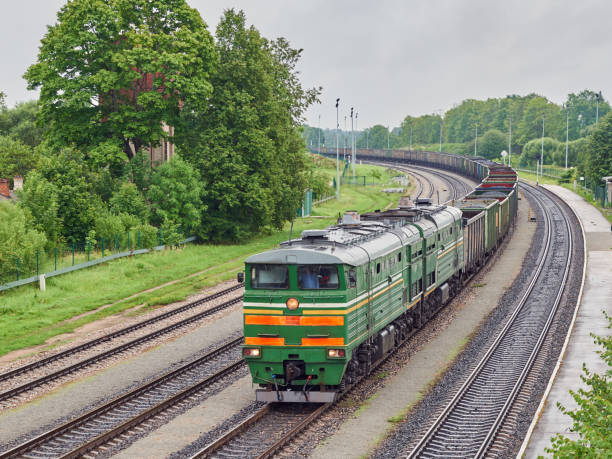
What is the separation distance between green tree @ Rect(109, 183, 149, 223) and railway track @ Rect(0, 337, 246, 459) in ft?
75.9

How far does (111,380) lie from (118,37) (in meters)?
31.5

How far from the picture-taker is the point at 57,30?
160 ft

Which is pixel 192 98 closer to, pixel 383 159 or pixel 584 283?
pixel 584 283

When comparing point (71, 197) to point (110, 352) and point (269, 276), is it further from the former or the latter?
point (269, 276)

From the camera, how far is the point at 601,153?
280 ft

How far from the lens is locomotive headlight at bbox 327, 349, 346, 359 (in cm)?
1967

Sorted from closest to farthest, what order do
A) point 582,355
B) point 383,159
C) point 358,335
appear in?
point 358,335, point 582,355, point 383,159

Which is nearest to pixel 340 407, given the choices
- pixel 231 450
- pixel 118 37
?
pixel 231 450

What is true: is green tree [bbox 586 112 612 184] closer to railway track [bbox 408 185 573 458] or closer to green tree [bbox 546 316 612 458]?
railway track [bbox 408 185 573 458]

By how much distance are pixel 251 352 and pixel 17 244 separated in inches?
826

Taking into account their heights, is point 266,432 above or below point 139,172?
below

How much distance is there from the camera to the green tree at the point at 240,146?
51.7 m

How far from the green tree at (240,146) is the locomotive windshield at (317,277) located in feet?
104

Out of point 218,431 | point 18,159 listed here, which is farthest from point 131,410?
point 18,159
